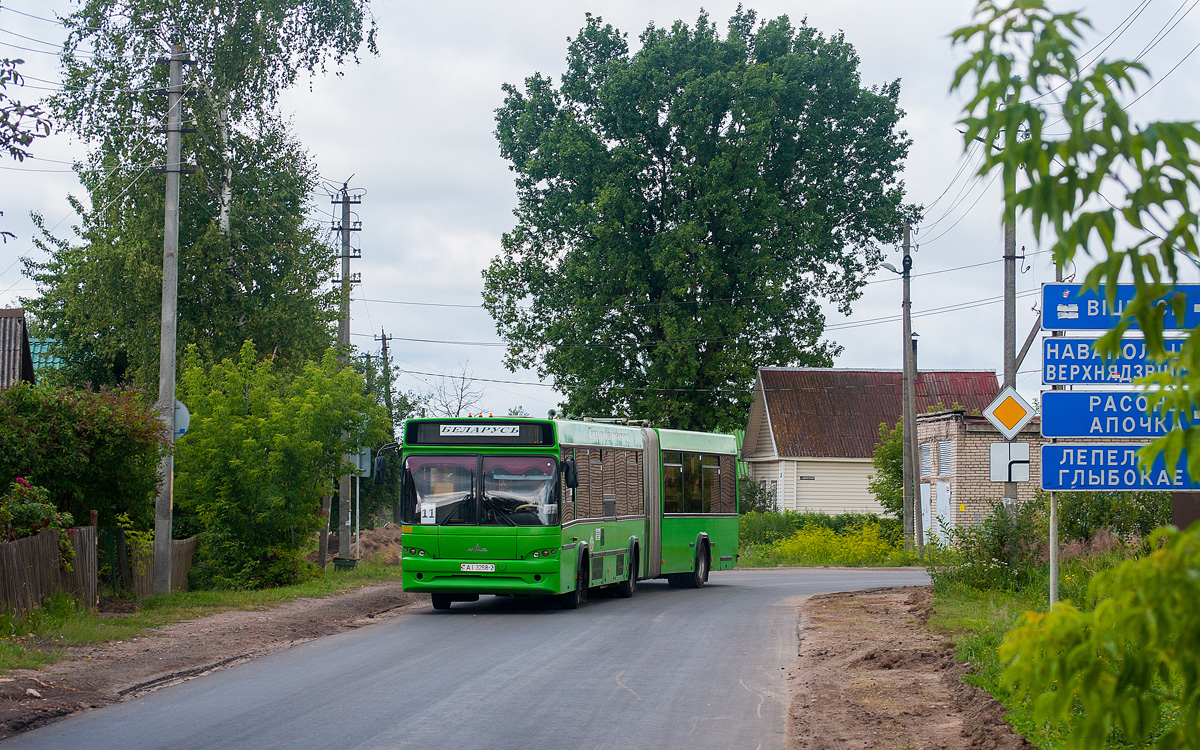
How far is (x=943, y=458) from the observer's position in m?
39.4

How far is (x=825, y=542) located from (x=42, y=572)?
28.8 m

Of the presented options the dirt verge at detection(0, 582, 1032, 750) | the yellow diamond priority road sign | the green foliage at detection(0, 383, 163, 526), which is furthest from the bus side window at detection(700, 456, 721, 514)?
the yellow diamond priority road sign

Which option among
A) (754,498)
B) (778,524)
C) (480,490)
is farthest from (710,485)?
(754,498)

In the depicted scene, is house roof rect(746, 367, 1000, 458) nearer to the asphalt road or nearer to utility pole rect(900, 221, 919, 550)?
utility pole rect(900, 221, 919, 550)

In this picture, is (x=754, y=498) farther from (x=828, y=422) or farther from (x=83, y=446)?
(x=83, y=446)

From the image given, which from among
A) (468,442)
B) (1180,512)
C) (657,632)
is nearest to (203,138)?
(468,442)

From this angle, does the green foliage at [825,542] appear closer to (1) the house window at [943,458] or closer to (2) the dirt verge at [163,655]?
(1) the house window at [943,458]

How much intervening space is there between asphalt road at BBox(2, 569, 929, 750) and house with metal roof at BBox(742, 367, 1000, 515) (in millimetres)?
36099

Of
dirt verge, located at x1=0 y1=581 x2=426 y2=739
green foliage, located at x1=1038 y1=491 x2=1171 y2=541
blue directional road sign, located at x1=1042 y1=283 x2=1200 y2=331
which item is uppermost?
blue directional road sign, located at x1=1042 y1=283 x2=1200 y2=331

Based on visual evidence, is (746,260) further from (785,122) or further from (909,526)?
(909,526)

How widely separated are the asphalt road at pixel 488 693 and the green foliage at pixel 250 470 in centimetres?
594

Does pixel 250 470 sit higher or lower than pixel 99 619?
higher

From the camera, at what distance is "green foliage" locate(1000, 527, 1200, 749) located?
115 inches

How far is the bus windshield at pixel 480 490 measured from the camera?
1927 centimetres
